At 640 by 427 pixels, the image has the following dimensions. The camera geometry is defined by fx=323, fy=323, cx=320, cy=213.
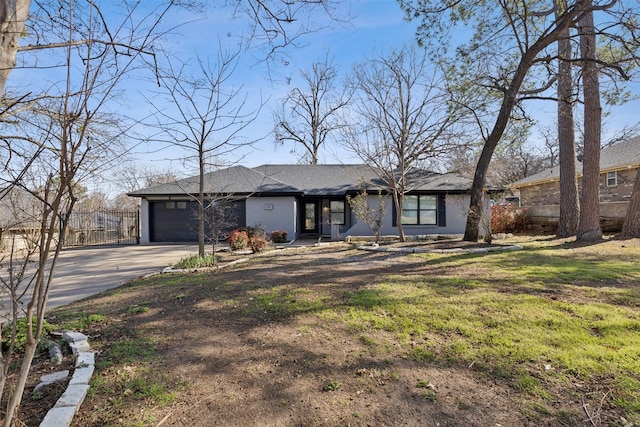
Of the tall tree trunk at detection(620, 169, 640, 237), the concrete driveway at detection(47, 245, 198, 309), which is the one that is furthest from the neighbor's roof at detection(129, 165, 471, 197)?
the tall tree trunk at detection(620, 169, 640, 237)

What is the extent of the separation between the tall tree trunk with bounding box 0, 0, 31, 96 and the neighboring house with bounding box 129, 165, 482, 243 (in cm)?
1279

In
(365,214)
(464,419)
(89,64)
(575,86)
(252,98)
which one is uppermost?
(575,86)

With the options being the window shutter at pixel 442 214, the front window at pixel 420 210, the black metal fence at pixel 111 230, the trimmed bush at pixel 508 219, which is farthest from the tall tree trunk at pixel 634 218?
the black metal fence at pixel 111 230

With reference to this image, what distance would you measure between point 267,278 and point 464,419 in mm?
4299

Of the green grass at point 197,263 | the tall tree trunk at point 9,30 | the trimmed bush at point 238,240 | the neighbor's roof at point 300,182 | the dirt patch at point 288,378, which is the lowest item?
the dirt patch at point 288,378

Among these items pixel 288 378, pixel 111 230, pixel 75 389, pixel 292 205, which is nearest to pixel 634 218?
pixel 292 205

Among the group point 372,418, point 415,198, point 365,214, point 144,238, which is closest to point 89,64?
point 372,418

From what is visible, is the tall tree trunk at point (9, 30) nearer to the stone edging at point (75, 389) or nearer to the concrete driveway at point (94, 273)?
the stone edging at point (75, 389)

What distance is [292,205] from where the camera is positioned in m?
15.6

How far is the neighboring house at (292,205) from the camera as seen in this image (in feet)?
50.0

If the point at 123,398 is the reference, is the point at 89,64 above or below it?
above

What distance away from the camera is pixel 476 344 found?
317 cm

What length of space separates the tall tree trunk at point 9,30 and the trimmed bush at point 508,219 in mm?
17265

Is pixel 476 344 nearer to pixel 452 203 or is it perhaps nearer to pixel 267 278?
pixel 267 278
